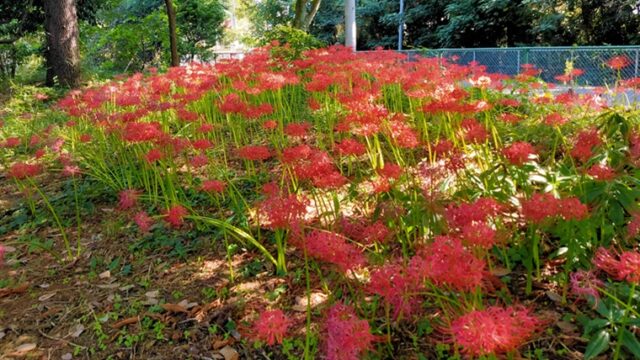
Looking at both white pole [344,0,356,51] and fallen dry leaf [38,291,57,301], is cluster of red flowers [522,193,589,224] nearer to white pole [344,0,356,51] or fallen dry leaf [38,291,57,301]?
fallen dry leaf [38,291,57,301]

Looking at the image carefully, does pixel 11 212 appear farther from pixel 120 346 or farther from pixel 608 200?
pixel 608 200

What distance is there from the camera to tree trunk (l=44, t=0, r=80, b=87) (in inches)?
316

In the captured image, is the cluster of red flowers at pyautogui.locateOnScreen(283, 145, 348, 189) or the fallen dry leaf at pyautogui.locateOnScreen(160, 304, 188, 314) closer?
the cluster of red flowers at pyautogui.locateOnScreen(283, 145, 348, 189)

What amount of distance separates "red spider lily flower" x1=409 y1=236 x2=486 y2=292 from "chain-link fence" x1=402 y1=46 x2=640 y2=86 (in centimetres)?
688

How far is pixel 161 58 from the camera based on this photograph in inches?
624

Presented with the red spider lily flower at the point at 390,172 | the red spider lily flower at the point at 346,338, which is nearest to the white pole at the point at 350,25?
the red spider lily flower at the point at 390,172

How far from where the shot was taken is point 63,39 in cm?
817

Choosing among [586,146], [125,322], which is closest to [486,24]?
[586,146]

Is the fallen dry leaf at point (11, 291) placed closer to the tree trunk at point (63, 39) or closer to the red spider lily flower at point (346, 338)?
the red spider lily flower at point (346, 338)

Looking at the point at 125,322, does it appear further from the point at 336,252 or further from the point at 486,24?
the point at 486,24

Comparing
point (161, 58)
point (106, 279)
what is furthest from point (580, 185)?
point (161, 58)

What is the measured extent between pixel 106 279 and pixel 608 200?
251cm

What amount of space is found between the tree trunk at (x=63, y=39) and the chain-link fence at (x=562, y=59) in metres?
5.99

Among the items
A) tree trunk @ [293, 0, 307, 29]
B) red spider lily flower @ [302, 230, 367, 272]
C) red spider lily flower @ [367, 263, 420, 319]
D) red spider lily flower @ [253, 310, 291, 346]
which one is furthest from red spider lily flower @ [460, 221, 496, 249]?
tree trunk @ [293, 0, 307, 29]
